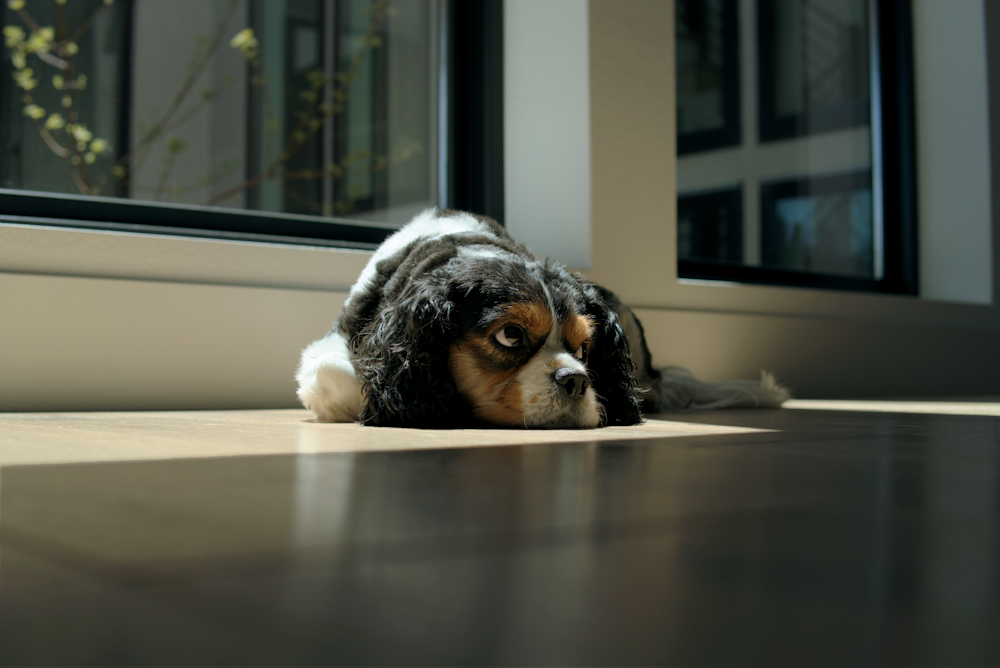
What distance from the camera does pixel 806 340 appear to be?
445 cm

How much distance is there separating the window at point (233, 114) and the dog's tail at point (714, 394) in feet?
4.74

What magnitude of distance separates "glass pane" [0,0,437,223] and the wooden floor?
9.62 ft

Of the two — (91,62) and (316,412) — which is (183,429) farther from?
(91,62)

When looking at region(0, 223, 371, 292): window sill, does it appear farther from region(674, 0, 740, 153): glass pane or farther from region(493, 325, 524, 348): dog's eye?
region(674, 0, 740, 153): glass pane

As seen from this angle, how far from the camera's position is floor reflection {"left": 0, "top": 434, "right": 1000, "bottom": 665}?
1.62 feet

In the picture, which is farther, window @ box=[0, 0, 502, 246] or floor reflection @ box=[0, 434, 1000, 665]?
window @ box=[0, 0, 502, 246]

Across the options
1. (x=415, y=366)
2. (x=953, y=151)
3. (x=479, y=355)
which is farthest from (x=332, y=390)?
(x=953, y=151)

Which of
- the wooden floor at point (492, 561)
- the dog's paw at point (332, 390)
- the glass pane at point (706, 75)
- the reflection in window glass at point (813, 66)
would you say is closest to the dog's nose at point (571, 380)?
the dog's paw at point (332, 390)

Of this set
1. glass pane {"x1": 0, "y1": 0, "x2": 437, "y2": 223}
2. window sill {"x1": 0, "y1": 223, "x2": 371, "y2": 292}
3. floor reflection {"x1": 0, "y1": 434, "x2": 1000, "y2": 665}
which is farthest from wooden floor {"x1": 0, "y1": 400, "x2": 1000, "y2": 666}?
glass pane {"x1": 0, "y1": 0, "x2": 437, "y2": 223}

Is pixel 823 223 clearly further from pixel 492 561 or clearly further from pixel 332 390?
pixel 492 561

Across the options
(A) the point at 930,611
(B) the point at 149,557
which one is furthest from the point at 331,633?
(A) the point at 930,611

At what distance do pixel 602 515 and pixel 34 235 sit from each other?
2574 millimetres

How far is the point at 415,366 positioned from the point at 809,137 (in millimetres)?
4335

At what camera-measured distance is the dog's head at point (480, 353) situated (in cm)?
218
